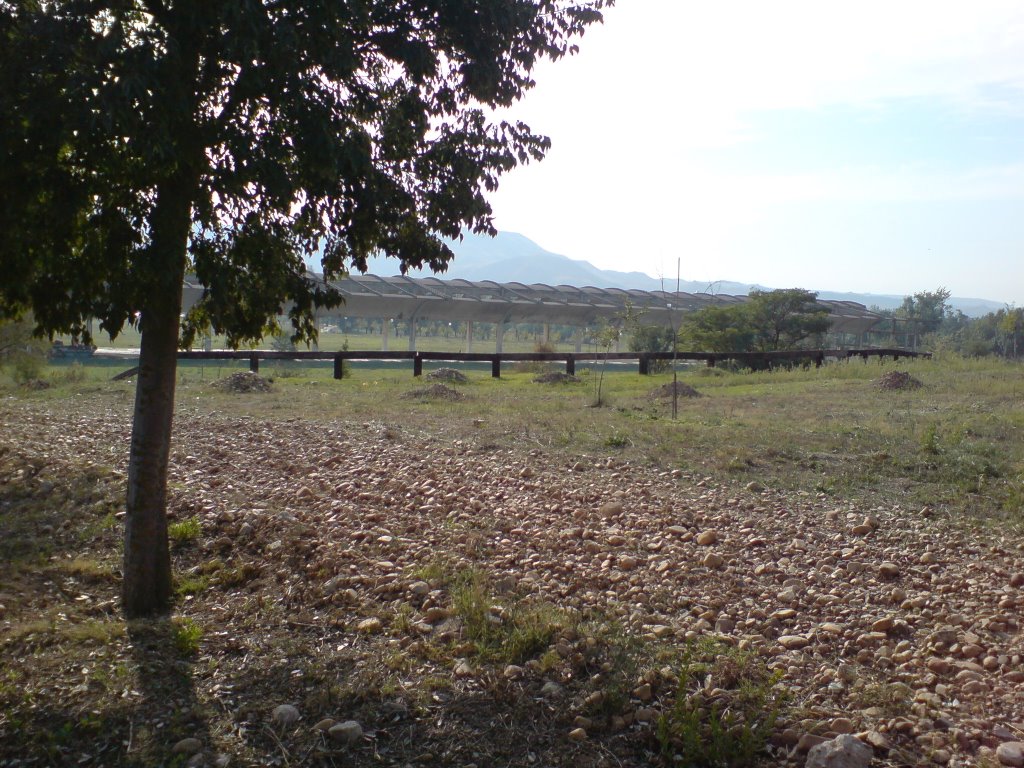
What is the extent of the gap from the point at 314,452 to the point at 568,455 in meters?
2.73

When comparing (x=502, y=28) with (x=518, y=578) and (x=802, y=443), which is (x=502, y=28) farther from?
(x=802, y=443)

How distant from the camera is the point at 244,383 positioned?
58.3 ft

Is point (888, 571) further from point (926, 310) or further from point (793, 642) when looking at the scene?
point (926, 310)

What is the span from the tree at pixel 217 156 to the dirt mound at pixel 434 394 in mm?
10366

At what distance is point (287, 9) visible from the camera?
4715mm

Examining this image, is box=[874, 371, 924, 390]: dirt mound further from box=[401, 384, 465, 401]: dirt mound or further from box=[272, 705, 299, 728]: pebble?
box=[272, 705, 299, 728]: pebble

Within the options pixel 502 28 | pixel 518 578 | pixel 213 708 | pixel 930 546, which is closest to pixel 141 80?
pixel 502 28

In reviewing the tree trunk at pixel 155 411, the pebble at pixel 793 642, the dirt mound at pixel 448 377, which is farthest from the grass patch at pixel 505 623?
the dirt mound at pixel 448 377

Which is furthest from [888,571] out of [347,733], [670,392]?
[670,392]

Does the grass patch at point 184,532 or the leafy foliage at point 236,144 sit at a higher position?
the leafy foliage at point 236,144

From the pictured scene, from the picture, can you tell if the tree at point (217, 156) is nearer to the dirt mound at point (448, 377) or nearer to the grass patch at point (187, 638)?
the grass patch at point (187, 638)

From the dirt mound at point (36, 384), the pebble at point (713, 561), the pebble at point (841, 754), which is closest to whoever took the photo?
the pebble at point (841, 754)

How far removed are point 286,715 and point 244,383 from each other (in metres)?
14.2

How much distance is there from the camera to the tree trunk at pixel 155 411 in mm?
4609
